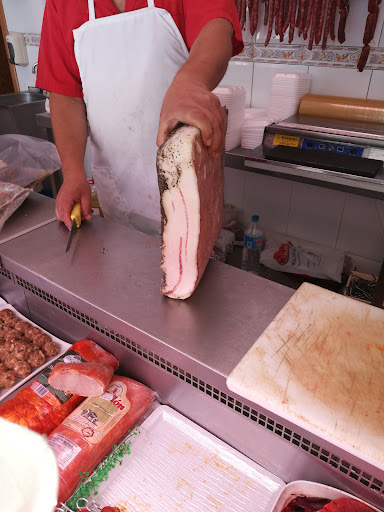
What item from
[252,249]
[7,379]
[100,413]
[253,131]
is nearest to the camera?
[100,413]

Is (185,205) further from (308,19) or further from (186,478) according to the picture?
(308,19)

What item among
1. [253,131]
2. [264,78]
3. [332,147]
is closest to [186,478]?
Result: [332,147]

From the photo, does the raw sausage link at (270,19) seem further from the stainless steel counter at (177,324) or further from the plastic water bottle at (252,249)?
the stainless steel counter at (177,324)

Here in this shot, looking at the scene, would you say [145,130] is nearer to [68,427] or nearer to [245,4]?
[68,427]

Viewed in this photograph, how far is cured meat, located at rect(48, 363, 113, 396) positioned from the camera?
1.07 meters

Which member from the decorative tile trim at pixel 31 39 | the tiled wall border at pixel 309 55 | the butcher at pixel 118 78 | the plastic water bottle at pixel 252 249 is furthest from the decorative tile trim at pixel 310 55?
the decorative tile trim at pixel 31 39

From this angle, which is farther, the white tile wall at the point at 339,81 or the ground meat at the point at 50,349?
the white tile wall at the point at 339,81

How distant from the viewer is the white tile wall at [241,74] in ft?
11.0

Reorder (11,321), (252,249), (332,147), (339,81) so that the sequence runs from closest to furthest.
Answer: (11,321) → (332,147) → (339,81) → (252,249)

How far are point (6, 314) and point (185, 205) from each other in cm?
93

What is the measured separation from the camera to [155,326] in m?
0.96

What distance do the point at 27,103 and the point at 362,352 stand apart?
4458mm

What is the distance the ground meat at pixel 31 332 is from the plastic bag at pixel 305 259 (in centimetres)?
233

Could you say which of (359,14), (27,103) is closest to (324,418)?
(359,14)
